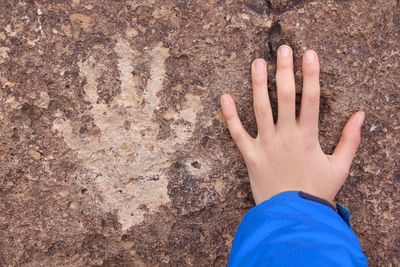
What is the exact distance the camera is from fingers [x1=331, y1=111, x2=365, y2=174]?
3.56 ft

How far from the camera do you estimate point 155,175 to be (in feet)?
3.65

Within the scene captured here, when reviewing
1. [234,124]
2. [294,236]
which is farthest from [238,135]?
[294,236]

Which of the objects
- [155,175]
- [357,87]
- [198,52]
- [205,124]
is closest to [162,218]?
[155,175]

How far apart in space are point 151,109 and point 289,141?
0.84 ft

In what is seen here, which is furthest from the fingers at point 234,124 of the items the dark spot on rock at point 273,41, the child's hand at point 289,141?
the dark spot on rock at point 273,41

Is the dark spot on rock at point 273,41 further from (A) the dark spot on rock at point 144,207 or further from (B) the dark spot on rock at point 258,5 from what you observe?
(A) the dark spot on rock at point 144,207

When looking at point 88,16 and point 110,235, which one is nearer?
point 88,16

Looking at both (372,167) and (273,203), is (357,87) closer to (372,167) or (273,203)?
(372,167)

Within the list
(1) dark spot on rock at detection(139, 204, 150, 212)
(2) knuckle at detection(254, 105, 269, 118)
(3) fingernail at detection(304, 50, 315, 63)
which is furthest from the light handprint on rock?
(3) fingernail at detection(304, 50, 315, 63)

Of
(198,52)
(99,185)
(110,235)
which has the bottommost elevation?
(110,235)

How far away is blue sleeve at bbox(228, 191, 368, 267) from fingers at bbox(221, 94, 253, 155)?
111 millimetres

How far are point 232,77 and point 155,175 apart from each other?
0.77ft

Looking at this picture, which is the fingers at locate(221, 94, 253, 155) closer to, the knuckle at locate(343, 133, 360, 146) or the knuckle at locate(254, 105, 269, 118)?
the knuckle at locate(254, 105, 269, 118)

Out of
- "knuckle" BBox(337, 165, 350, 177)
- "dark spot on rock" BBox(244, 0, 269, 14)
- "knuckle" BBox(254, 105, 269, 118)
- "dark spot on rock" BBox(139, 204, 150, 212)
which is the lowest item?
"dark spot on rock" BBox(139, 204, 150, 212)
